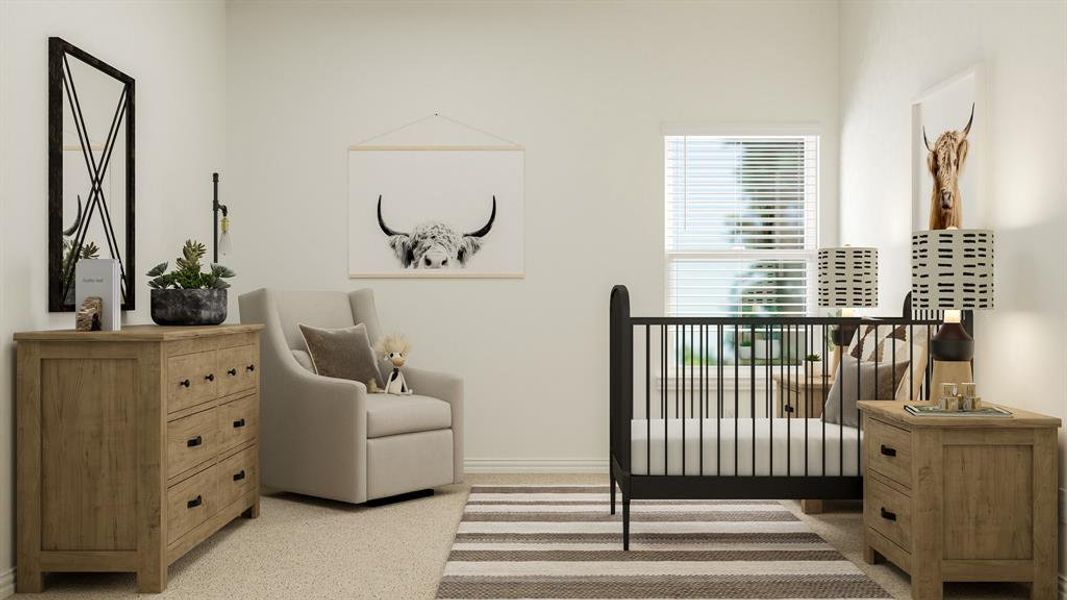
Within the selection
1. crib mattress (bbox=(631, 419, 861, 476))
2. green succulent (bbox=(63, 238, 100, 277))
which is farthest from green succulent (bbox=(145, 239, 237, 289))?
crib mattress (bbox=(631, 419, 861, 476))

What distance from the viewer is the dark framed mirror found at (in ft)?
10.1

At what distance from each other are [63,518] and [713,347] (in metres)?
3.34

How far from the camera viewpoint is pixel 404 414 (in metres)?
4.07

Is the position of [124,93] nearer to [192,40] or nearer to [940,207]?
[192,40]

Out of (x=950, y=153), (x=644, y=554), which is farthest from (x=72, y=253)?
(x=950, y=153)


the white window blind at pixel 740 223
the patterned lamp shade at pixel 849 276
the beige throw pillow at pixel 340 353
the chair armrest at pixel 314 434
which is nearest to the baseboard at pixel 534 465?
the beige throw pillow at pixel 340 353

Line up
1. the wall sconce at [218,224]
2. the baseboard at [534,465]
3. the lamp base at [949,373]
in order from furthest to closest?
the baseboard at [534,465]
the wall sconce at [218,224]
the lamp base at [949,373]

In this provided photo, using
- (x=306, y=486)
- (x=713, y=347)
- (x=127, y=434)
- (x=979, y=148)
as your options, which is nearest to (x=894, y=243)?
(x=979, y=148)

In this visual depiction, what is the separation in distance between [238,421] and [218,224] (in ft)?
5.25

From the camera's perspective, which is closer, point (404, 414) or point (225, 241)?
point (404, 414)

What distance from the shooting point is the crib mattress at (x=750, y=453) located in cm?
324

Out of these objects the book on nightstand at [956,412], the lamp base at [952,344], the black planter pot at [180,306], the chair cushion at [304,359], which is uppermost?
the black planter pot at [180,306]

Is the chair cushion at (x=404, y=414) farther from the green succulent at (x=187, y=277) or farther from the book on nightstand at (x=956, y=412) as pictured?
the book on nightstand at (x=956, y=412)

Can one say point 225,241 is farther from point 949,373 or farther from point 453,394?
point 949,373
